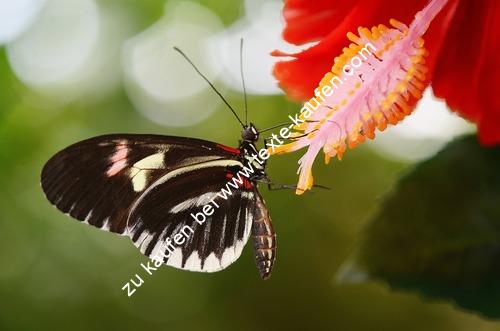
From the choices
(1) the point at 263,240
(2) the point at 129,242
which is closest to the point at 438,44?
(1) the point at 263,240

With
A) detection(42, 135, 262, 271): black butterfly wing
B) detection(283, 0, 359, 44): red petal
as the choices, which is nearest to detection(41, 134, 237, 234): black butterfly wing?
detection(42, 135, 262, 271): black butterfly wing

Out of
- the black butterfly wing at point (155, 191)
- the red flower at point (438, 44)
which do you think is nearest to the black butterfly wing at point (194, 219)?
the black butterfly wing at point (155, 191)

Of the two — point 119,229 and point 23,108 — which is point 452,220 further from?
point 23,108

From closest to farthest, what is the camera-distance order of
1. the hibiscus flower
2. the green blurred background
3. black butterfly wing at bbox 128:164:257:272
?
1. the hibiscus flower
2. black butterfly wing at bbox 128:164:257:272
3. the green blurred background

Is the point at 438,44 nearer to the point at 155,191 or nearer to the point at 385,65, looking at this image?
the point at 385,65

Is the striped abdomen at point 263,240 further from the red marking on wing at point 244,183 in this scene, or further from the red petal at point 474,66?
the red petal at point 474,66

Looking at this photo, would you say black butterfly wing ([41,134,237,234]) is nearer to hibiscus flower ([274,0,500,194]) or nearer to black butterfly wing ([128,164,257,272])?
black butterfly wing ([128,164,257,272])

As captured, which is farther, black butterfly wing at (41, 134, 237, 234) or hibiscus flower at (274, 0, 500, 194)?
black butterfly wing at (41, 134, 237, 234)

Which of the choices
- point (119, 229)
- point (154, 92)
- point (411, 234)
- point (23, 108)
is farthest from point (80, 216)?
point (23, 108)
